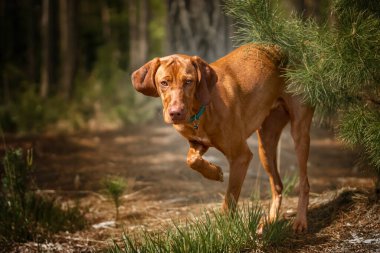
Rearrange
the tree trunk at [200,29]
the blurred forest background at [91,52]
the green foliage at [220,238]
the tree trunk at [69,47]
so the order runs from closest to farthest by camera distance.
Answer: the green foliage at [220,238]
the tree trunk at [200,29]
the blurred forest background at [91,52]
the tree trunk at [69,47]

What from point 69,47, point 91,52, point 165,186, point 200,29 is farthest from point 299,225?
point 91,52

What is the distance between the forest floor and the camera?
3840mm

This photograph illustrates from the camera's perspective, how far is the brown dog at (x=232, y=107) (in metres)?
3.66

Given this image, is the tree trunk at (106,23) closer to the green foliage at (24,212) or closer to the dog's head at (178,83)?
the green foliage at (24,212)

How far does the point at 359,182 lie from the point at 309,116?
5.34 ft

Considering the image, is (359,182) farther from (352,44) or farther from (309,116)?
(352,44)

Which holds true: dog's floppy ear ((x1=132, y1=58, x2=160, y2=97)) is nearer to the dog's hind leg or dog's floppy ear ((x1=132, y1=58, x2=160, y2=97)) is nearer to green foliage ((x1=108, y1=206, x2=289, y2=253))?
green foliage ((x1=108, y1=206, x2=289, y2=253))

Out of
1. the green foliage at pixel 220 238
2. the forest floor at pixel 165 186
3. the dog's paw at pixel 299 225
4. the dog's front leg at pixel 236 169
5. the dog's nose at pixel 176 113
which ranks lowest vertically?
the forest floor at pixel 165 186

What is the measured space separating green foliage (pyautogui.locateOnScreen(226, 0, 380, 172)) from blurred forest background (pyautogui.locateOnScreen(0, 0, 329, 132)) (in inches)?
9.9

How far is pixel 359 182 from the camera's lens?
5.69 metres

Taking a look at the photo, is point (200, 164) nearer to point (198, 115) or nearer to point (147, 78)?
point (198, 115)

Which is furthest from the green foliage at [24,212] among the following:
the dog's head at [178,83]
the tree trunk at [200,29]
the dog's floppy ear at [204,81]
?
the tree trunk at [200,29]

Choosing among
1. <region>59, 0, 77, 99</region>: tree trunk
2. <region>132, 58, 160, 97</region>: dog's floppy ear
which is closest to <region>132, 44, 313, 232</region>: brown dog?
<region>132, 58, 160, 97</region>: dog's floppy ear

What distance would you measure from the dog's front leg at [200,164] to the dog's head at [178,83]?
0.34 meters
